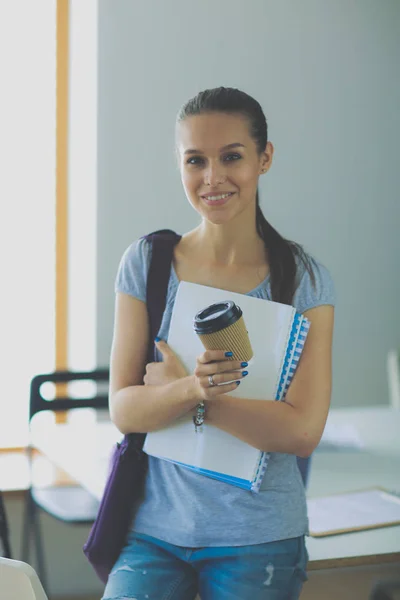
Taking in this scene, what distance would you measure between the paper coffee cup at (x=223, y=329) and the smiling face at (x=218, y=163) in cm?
23

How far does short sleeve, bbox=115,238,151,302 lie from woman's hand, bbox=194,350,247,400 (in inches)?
9.7

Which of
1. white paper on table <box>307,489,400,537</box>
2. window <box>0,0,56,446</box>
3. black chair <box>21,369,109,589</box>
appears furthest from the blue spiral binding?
window <box>0,0,56,446</box>

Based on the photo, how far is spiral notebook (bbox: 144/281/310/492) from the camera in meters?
1.32

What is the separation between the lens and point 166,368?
1.32 metres

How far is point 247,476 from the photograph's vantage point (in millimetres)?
1293

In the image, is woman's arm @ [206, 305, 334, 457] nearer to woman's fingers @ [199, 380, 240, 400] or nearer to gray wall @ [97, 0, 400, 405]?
woman's fingers @ [199, 380, 240, 400]

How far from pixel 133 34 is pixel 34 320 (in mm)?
1259

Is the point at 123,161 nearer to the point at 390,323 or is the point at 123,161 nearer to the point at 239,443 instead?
the point at 390,323

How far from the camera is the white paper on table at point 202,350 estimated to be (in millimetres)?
1327

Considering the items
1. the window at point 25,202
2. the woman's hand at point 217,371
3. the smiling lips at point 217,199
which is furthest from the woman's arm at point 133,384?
the window at point 25,202

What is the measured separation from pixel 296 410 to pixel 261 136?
0.47m

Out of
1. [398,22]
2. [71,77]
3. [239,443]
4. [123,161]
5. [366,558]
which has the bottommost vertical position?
[366,558]

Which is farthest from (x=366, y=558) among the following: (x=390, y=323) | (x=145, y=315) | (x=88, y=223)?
(x=390, y=323)

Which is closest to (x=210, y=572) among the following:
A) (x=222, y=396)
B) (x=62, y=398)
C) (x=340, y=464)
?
(x=222, y=396)
